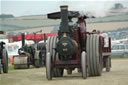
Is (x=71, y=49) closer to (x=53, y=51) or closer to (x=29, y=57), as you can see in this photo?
(x=53, y=51)

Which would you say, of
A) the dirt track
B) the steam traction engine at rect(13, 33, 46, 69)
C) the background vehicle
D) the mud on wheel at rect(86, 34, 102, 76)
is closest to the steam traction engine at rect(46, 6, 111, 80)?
the mud on wheel at rect(86, 34, 102, 76)

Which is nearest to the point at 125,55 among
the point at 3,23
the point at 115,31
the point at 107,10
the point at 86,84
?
the point at 115,31

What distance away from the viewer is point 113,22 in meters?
69.6

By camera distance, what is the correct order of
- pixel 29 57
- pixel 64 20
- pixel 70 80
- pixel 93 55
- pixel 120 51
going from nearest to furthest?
pixel 70 80
pixel 64 20
pixel 93 55
pixel 29 57
pixel 120 51

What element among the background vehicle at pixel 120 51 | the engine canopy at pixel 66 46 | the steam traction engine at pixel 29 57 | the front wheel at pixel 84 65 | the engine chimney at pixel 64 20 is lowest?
the background vehicle at pixel 120 51

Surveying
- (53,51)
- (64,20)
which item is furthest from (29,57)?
(64,20)

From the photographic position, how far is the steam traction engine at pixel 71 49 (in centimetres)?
1309

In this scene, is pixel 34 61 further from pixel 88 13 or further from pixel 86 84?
pixel 86 84

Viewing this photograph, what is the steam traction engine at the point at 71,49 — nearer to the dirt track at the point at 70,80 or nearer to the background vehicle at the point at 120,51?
the dirt track at the point at 70,80

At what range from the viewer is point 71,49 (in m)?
13.2

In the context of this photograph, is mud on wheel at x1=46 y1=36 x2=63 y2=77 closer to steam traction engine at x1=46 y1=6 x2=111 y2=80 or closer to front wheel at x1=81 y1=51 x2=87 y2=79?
steam traction engine at x1=46 y1=6 x2=111 y2=80

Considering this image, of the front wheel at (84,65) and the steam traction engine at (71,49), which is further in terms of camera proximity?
the steam traction engine at (71,49)

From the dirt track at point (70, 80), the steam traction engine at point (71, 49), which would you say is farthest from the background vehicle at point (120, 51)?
the steam traction engine at point (71, 49)

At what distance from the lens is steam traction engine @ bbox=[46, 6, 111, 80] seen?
1309 cm
